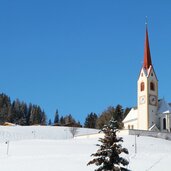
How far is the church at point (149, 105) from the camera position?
83.6 meters

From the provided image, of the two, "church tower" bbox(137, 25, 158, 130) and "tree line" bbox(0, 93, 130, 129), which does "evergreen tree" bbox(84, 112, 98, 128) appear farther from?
"church tower" bbox(137, 25, 158, 130)

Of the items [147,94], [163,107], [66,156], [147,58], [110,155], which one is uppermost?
[147,58]

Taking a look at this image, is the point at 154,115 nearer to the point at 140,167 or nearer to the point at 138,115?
the point at 138,115

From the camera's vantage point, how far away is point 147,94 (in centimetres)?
8562

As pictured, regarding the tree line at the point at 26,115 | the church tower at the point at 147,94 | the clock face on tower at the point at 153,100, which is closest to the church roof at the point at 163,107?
the church tower at the point at 147,94

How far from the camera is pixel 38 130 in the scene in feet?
284

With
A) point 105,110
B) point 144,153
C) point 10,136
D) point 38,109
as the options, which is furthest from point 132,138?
point 38,109

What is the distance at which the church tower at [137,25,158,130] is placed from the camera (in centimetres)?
8431

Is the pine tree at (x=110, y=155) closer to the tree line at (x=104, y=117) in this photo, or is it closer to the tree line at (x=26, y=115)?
the tree line at (x=104, y=117)

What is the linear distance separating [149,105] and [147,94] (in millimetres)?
2195

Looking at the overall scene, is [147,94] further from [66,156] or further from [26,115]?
[26,115]

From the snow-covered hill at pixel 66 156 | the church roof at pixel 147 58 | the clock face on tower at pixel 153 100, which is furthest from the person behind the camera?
the church roof at pixel 147 58

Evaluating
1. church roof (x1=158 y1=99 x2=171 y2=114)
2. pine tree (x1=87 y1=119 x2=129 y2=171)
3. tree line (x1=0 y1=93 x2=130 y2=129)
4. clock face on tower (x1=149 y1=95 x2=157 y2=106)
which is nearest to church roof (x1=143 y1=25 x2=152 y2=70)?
clock face on tower (x1=149 y1=95 x2=157 y2=106)

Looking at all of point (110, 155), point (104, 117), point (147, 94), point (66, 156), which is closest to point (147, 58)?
point (147, 94)
